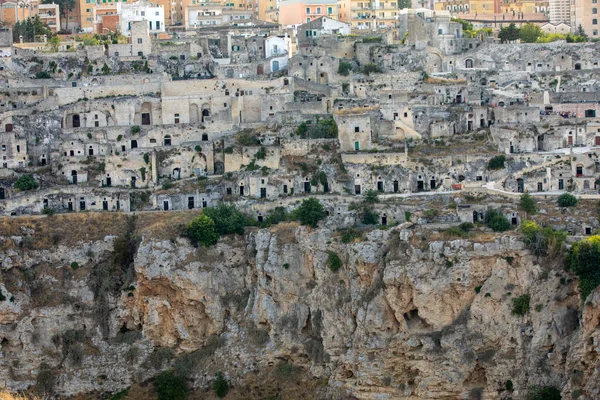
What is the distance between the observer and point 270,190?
218ft

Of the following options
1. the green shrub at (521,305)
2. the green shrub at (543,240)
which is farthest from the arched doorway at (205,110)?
the green shrub at (521,305)

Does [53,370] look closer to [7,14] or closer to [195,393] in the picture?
[195,393]

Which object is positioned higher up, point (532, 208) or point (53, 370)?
point (532, 208)

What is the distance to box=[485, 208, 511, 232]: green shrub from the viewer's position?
200 ft

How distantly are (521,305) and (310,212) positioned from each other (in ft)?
31.6

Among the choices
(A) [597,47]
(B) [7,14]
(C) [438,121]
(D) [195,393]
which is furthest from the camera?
(B) [7,14]

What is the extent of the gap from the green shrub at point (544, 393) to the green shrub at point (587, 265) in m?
3.55

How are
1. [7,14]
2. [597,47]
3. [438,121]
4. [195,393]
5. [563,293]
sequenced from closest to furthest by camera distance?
[563,293] < [195,393] < [438,121] < [597,47] < [7,14]

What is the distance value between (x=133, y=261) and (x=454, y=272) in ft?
44.4

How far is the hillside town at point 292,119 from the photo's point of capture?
65875 millimetres

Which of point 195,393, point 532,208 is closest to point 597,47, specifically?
point 532,208

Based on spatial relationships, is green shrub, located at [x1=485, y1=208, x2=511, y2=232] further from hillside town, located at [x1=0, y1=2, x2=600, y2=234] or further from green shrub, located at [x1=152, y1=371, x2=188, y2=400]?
green shrub, located at [x1=152, y1=371, x2=188, y2=400]

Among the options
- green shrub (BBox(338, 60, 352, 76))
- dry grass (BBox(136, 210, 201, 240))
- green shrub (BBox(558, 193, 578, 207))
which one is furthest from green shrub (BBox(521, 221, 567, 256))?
green shrub (BBox(338, 60, 352, 76))

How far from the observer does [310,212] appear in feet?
209
